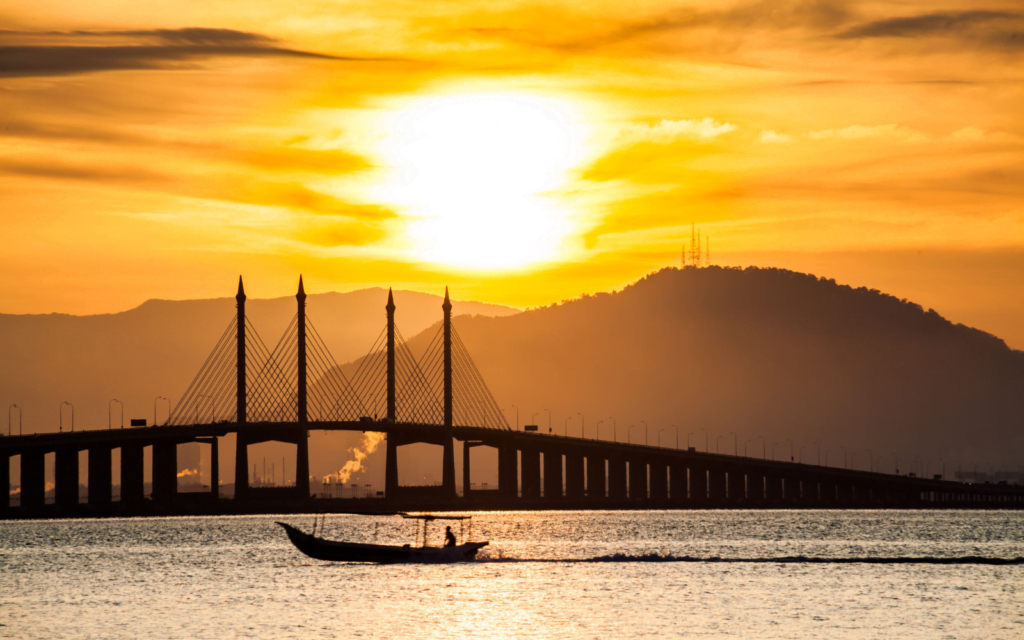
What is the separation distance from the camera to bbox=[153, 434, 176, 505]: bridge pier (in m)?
186

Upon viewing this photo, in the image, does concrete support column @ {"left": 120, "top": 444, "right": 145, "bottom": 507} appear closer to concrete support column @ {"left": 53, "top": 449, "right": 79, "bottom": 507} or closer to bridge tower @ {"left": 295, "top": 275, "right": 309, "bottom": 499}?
concrete support column @ {"left": 53, "top": 449, "right": 79, "bottom": 507}

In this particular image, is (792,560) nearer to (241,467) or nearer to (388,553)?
(388,553)

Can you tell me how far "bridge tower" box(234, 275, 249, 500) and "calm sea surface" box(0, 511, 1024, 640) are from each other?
50.3m

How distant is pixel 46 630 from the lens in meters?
66.2

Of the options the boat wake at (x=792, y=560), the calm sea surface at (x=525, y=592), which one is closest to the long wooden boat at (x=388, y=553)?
the calm sea surface at (x=525, y=592)

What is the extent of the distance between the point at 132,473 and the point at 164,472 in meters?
4.86

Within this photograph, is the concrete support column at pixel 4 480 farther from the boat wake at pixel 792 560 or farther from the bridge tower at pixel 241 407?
the boat wake at pixel 792 560

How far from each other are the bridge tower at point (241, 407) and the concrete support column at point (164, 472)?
8.58 meters

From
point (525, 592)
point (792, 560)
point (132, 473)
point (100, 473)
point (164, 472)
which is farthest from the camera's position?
point (164, 472)

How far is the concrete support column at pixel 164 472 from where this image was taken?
186 metres

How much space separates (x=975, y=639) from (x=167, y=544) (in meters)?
90.3

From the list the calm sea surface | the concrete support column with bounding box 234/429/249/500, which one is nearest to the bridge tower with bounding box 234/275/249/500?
the concrete support column with bounding box 234/429/249/500

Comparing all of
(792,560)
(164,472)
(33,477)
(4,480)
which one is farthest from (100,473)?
(792,560)

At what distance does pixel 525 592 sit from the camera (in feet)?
267
